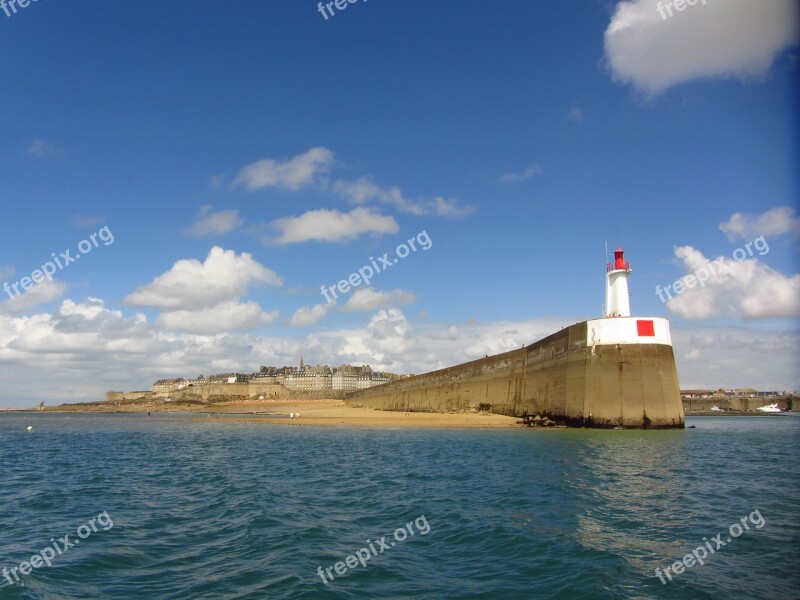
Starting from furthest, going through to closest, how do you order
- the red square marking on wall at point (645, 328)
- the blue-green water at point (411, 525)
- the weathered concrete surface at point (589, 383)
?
the red square marking on wall at point (645, 328) → the weathered concrete surface at point (589, 383) → the blue-green water at point (411, 525)

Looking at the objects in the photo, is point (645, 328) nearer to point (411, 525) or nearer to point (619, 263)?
point (619, 263)

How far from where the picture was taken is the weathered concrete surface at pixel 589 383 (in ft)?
137

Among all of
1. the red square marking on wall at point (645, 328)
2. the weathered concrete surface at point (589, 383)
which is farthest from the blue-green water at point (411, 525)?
the red square marking on wall at point (645, 328)

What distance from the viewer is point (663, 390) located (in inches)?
1641

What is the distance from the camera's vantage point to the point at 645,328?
42500 millimetres

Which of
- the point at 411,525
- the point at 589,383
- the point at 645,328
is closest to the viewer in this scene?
the point at 411,525

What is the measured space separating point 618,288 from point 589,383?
9.84 m

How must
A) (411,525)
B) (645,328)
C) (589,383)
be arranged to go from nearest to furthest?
(411,525) < (645,328) < (589,383)

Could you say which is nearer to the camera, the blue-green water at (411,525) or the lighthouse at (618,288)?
the blue-green water at (411,525)

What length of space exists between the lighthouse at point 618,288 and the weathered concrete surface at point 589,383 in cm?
429

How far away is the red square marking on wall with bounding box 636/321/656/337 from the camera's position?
42406mm

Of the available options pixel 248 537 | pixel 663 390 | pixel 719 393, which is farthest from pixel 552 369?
pixel 719 393

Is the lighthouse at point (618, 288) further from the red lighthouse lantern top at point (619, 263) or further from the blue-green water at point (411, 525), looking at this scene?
the blue-green water at point (411, 525)

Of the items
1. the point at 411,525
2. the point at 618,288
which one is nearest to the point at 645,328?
the point at 618,288
